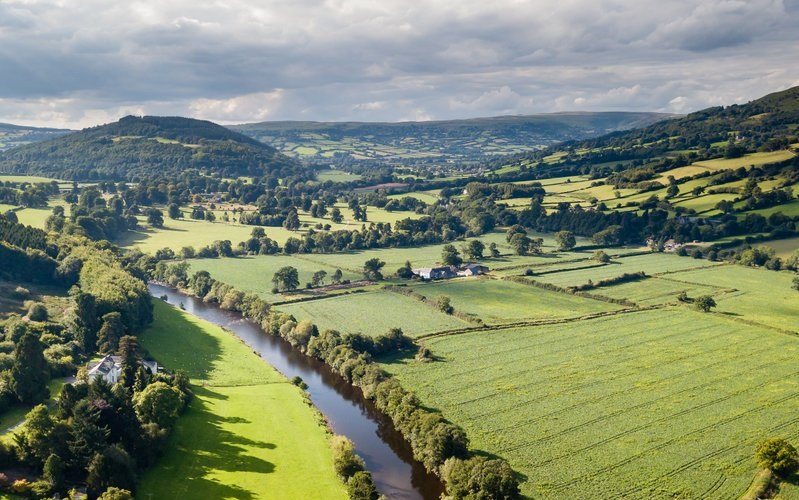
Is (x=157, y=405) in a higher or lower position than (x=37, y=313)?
lower

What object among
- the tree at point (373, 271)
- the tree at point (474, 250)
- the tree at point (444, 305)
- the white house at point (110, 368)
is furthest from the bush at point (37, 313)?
the tree at point (474, 250)

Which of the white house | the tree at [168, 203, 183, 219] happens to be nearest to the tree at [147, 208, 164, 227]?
the tree at [168, 203, 183, 219]

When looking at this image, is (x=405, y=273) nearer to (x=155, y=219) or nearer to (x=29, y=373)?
(x=29, y=373)

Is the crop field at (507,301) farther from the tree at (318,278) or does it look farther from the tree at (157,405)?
the tree at (157,405)

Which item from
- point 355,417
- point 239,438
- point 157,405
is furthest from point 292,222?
point 239,438

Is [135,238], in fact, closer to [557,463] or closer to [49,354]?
[49,354]

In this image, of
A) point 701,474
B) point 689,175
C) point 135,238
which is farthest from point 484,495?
point 689,175
